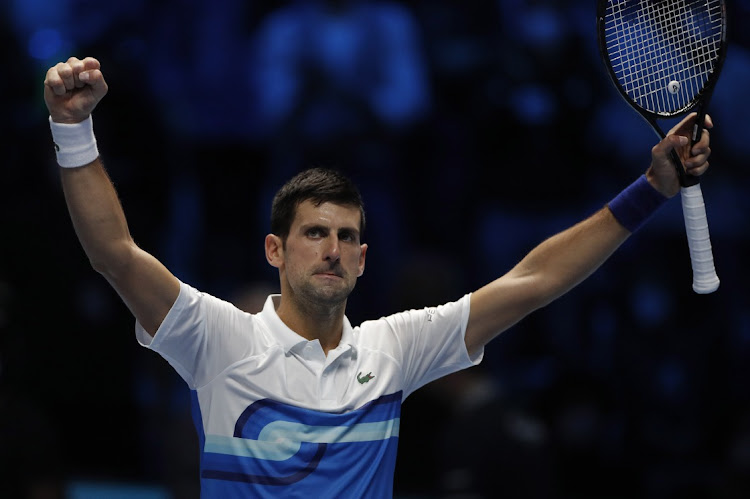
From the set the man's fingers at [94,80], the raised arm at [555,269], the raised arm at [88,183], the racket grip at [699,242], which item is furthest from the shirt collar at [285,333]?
the racket grip at [699,242]

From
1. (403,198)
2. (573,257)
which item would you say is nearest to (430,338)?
(573,257)

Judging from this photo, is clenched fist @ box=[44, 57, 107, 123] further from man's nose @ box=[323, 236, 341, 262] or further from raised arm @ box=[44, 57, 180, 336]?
man's nose @ box=[323, 236, 341, 262]

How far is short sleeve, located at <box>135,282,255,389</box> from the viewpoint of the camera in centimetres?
343

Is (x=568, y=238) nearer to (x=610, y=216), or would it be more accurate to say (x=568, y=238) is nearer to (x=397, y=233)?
(x=610, y=216)

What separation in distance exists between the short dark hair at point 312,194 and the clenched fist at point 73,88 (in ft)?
2.45

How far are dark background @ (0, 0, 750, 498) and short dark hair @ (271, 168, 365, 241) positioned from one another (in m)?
2.76

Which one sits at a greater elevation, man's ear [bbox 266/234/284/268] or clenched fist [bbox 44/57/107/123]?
clenched fist [bbox 44/57/107/123]

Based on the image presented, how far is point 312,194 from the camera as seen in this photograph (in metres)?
3.74

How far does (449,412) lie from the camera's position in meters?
6.95

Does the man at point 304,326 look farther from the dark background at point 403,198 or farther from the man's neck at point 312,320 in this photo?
the dark background at point 403,198

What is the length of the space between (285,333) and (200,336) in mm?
305

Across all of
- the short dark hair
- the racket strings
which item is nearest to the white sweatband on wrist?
the short dark hair

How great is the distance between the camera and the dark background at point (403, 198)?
691 cm

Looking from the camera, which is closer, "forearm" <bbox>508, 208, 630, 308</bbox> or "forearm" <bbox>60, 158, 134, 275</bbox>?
"forearm" <bbox>60, 158, 134, 275</bbox>
